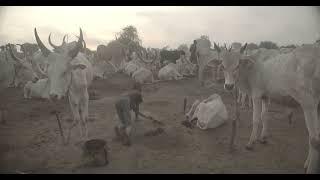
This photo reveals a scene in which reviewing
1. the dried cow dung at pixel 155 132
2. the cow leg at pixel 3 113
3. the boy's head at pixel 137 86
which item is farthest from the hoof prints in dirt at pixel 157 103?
the cow leg at pixel 3 113

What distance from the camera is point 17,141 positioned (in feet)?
14.8

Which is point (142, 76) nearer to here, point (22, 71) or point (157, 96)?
point (157, 96)

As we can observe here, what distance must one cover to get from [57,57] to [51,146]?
94 centimetres

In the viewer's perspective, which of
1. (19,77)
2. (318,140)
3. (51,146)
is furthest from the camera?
(19,77)

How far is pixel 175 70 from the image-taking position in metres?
4.73

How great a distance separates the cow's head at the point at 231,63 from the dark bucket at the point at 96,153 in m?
1.40

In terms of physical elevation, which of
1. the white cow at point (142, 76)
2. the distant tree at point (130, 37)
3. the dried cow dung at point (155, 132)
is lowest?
the dried cow dung at point (155, 132)

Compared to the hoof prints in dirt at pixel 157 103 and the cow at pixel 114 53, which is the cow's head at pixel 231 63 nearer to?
the hoof prints in dirt at pixel 157 103

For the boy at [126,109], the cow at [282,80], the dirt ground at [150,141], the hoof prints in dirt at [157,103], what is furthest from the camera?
the hoof prints in dirt at [157,103]

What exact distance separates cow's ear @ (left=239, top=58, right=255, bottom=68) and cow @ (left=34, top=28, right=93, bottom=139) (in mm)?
1626

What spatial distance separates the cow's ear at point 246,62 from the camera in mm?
4469
